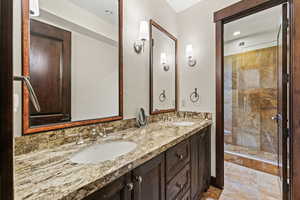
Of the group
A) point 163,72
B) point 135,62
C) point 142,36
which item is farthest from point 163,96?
point 142,36

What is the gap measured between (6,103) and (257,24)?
333 cm

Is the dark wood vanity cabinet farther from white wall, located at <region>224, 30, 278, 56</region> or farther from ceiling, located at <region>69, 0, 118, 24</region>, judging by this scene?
white wall, located at <region>224, 30, 278, 56</region>

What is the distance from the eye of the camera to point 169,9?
7.24 feet

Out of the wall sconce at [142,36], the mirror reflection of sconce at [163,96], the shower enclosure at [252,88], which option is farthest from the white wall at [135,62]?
the shower enclosure at [252,88]

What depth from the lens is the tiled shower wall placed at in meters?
2.73

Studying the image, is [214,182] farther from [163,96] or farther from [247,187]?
[163,96]

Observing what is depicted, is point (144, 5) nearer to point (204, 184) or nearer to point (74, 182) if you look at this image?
point (74, 182)

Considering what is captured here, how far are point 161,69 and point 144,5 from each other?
78 cm

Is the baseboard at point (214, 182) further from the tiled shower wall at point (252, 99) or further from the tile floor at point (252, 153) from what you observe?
the tiled shower wall at point (252, 99)

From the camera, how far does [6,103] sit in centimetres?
31

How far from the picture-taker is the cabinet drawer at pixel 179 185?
1075mm

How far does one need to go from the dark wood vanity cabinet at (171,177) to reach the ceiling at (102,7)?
3.97ft

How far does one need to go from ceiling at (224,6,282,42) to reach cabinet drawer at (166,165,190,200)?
2491mm

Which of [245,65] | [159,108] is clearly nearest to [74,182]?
[159,108]
